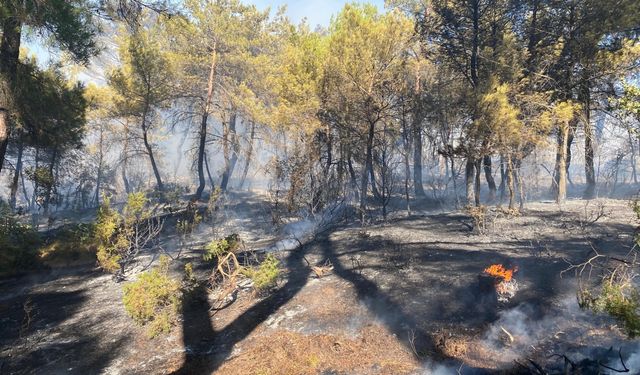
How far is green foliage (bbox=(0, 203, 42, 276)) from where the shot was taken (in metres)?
11.3

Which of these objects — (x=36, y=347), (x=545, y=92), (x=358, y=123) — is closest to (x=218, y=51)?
(x=358, y=123)

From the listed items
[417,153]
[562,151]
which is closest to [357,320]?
[562,151]

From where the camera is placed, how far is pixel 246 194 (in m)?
28.2

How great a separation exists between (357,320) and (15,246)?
11.0m

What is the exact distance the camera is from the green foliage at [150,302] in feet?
22.9

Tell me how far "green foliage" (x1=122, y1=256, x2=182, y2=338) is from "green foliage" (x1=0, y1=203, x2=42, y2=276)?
6.74 metres

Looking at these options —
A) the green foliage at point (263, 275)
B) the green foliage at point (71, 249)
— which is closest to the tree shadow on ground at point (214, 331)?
the green foliage at point (263, 275)

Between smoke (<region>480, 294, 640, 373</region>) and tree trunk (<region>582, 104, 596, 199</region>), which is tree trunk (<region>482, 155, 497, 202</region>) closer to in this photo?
tree trunk (<region>582, 104, 596, 199</region>)

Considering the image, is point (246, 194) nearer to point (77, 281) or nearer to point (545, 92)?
point (77, 281)

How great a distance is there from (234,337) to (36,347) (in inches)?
143

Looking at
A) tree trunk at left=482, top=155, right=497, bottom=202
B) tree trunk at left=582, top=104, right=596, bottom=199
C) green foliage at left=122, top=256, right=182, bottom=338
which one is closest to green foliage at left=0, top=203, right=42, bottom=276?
green foliage at left=122, top=256, right=182, bottom=338

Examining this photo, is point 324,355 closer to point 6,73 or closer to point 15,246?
point 15,246

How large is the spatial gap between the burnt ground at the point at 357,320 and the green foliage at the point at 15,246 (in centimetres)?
95

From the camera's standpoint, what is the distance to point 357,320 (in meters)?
6.86
